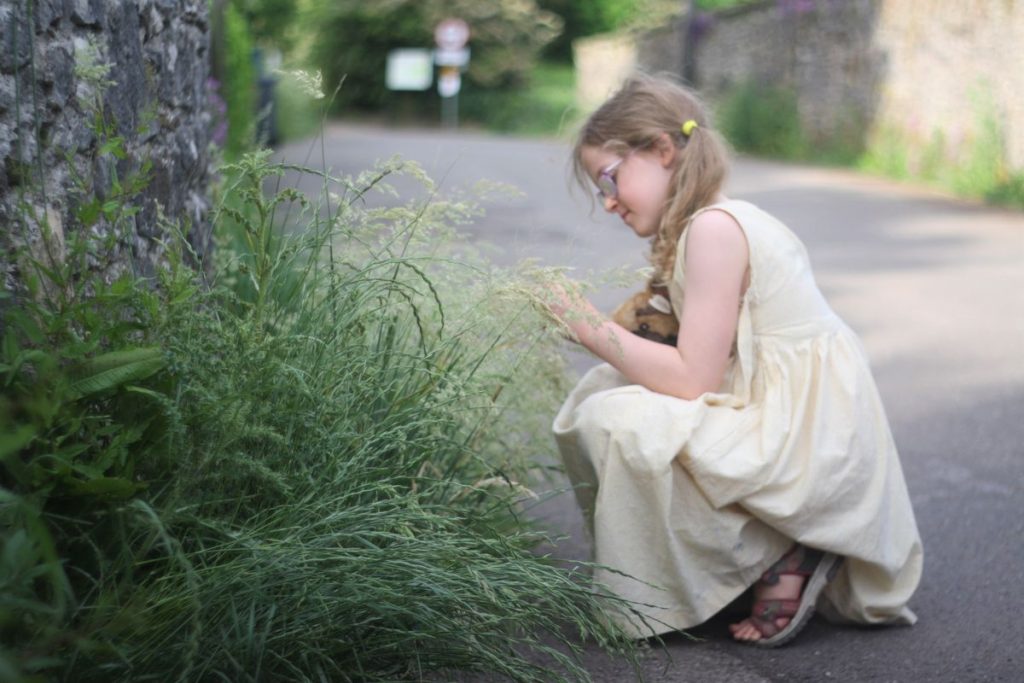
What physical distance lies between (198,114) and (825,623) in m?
2.05

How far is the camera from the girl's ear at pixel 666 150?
3012 mm

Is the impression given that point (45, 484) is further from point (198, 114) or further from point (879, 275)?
point (879, 275)

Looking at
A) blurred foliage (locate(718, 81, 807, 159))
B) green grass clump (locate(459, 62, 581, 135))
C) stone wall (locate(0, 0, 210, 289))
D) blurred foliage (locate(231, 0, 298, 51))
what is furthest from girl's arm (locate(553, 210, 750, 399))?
green grass clump (locate(459, 62, 581, 135))

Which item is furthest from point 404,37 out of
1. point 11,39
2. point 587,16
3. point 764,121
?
point 11,39

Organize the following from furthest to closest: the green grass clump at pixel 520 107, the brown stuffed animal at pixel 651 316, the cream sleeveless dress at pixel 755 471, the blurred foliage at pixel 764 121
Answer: the green grass clump at pixel 520 107
the blurred foliage at pixel 764 121
the brown stuffed animal at pixel 651 316
the cream sleeveless dress at pixel 755 471

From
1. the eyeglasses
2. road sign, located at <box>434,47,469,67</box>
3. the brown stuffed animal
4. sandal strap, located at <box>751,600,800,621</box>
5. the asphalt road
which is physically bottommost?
road sign, located at <box>434,47,469,67</box>

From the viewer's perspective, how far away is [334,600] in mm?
1941

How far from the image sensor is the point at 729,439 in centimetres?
271

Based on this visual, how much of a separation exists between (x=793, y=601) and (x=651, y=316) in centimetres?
74

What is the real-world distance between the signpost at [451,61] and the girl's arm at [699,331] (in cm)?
3117

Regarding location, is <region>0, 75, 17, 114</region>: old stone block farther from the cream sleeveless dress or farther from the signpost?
the signpost

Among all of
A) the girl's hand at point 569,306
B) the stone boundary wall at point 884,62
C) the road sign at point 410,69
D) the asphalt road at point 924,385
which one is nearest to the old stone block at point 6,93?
the asphalt road at point 924,385

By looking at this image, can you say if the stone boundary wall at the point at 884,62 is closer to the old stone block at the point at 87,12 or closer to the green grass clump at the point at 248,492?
the old stone block at the point at 87,12

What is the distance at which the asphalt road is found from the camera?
106 inches
